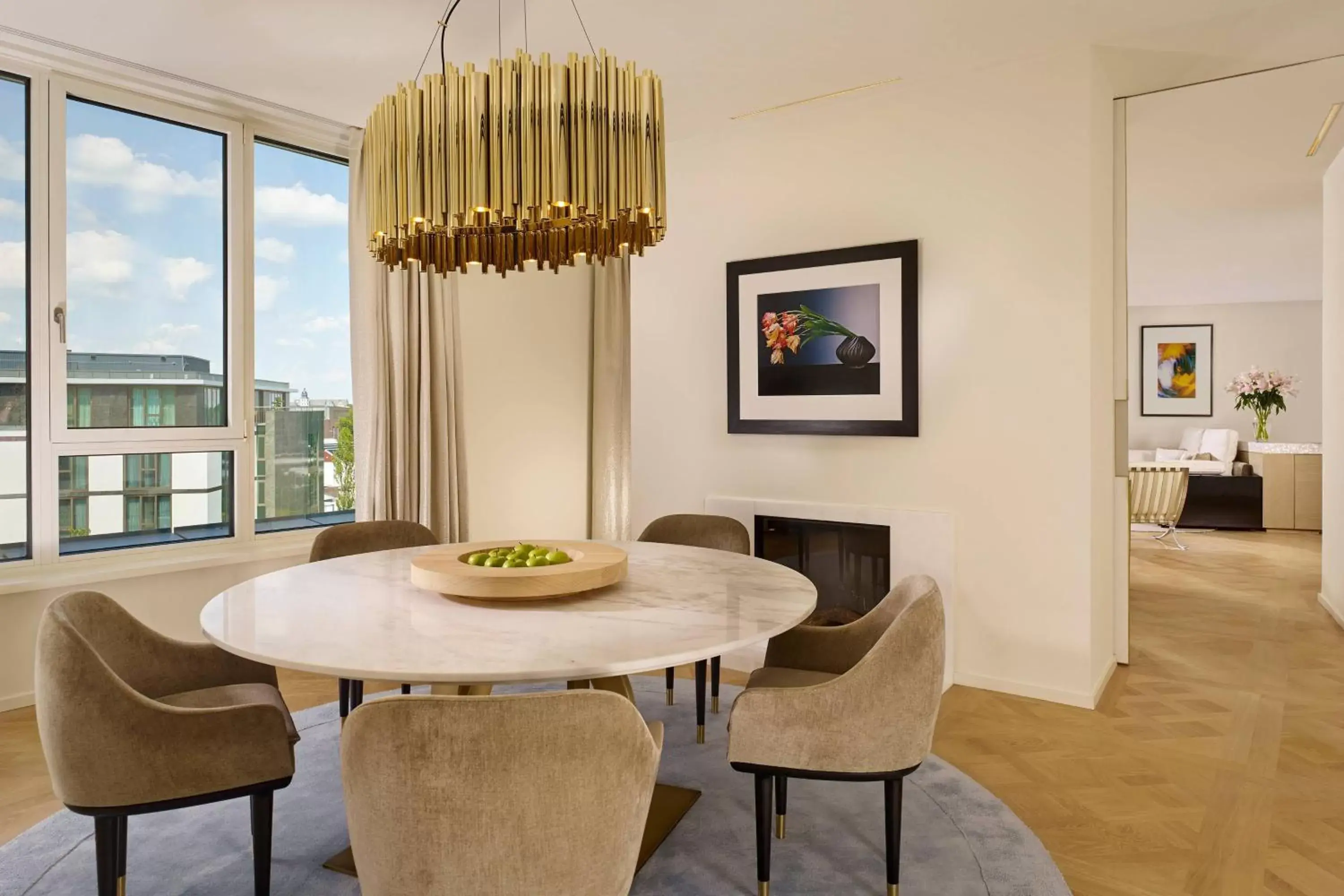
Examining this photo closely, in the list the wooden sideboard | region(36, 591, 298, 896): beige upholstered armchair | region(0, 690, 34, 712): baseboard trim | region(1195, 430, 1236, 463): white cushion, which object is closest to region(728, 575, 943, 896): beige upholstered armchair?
region(36, 591, 298, 896): beige upholstered armchair

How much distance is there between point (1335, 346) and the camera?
15.6 feet

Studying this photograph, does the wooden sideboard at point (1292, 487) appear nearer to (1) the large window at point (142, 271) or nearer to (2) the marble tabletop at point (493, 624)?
(2) the marble tabletop at point (493, 624)

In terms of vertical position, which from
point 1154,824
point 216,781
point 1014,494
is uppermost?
point 1014,494

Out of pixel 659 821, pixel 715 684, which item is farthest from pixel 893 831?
pixel 715 684

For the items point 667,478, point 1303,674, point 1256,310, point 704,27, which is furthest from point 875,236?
point 1256,310

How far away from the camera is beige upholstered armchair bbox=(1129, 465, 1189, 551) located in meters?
7.62

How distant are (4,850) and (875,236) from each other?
378 centimetres

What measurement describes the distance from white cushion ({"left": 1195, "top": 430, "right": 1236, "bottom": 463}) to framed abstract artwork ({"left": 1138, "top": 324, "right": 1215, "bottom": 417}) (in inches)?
33.5

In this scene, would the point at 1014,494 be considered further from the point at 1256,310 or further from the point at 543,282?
the point at 1256,310

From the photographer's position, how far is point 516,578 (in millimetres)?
2072

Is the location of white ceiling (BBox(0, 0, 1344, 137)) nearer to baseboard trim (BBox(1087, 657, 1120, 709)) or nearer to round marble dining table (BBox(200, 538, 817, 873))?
round marble dining table (BBox(200, 538, 817, 873))

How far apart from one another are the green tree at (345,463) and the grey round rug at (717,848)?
1.91 meters

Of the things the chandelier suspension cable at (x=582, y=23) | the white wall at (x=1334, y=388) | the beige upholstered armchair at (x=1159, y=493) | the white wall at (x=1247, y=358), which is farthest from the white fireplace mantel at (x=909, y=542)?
the white wall at (x=1247, y=358)

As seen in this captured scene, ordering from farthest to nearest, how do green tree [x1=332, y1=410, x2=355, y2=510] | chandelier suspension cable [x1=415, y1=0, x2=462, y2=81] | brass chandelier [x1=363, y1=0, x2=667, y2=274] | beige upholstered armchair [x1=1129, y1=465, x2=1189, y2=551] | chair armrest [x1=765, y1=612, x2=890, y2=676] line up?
beige upholstered armchair [x1=1129, y1=465, x2=1189, y2=551], green tree [x1=332, y1=410, x2=355, y2=510], chandelier suspension cable [x1=415, y1=0, x2=462, y2=81], chair armrest [x1=765, y1=612, x2=890, y2=676], brass chandelier [x1=363, y1=0, x2=667, y2=274]
